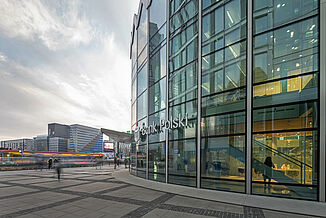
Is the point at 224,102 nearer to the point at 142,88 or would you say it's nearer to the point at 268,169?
the point at 268,169

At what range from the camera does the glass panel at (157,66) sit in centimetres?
1661

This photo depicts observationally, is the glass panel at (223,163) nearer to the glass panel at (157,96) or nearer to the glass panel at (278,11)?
the glass panel at (157,96)

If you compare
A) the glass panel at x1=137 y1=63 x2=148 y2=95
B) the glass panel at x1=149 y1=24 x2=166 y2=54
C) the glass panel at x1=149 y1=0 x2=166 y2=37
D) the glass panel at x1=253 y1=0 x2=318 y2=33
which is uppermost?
the glass panel at x1=149 y1=0 x2=166 y2=37

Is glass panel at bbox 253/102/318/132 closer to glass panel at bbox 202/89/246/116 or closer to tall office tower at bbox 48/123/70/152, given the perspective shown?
glass panel at bbox 202/89/246/116

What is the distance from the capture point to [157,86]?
17.4 m

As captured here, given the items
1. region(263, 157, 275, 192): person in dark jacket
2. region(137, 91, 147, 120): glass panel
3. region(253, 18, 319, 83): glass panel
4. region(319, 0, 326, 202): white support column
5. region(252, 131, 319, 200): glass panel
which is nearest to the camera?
region(319, 0, 326, 202): white support column

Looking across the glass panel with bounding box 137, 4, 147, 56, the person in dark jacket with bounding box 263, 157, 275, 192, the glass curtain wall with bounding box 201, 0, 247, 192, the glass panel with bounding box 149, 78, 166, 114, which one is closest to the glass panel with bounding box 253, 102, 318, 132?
the glass curtain wall with bounding box 201, 0, 247, 192

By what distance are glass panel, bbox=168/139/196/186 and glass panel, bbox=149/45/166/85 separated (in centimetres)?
588

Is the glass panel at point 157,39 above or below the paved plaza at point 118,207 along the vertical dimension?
above

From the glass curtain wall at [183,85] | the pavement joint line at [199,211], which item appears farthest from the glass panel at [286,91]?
the pavement joint line at [199,211]

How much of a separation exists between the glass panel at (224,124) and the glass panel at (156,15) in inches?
375

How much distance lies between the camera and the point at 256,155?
1045 cm

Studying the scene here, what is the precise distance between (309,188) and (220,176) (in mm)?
4070

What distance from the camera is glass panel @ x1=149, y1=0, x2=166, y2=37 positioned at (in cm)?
1704
